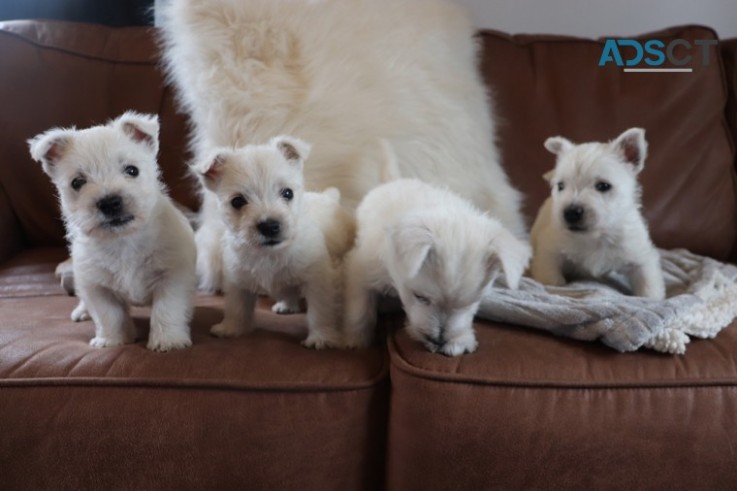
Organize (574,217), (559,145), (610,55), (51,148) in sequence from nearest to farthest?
(51,148) → (574,217) → (559,145) → (610,55)

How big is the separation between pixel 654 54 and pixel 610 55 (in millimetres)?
155

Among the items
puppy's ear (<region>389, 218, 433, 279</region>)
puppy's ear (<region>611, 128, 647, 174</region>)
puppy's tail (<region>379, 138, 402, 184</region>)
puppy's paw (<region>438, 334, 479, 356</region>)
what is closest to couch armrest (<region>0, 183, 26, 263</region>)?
puppy's tail (<region>379, 138, 402, 184</region>)

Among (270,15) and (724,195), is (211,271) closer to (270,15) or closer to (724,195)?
(270,15)

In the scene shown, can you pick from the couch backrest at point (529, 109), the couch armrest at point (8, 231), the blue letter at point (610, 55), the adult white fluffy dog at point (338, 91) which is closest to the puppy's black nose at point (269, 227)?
the adult white fluffy dog at point (338, 91)

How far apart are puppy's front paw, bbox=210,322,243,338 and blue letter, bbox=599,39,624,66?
1674mm

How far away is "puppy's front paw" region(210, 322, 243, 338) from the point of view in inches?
57.1

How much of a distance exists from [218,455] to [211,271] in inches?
31.3

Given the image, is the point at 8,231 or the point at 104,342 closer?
the point at 104,342

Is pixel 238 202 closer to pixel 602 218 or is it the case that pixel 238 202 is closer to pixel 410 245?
pixel 410 245

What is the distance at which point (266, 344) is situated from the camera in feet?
4.48

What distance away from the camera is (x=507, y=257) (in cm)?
122

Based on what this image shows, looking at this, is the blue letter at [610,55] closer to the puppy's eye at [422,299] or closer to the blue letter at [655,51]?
the blue letter at [655,51]

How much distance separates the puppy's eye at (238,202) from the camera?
1399 millimetres

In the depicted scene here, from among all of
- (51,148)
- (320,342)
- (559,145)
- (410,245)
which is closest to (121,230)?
(51,148)
